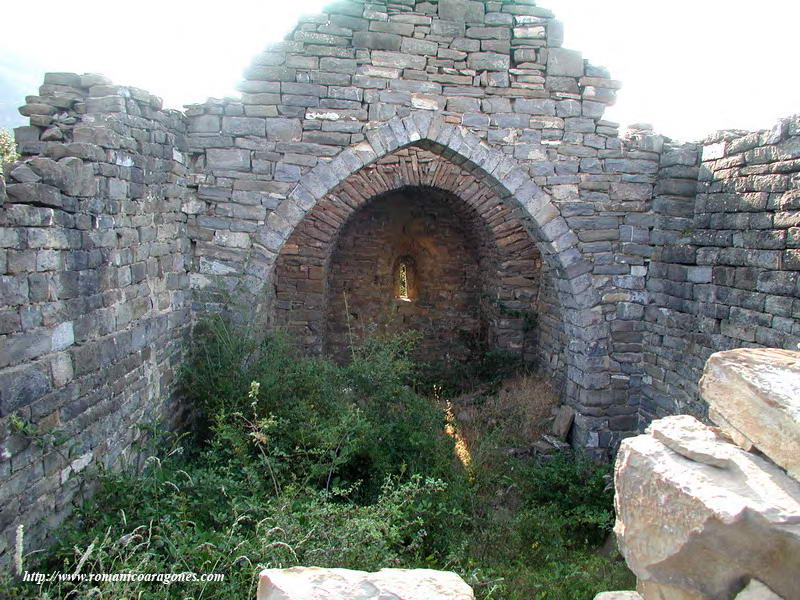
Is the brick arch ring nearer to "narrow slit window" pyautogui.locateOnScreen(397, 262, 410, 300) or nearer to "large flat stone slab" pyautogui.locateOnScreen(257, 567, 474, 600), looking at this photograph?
"large flat stone slab" pyautogui.locateOnScreen(257, 567, 474, 600)

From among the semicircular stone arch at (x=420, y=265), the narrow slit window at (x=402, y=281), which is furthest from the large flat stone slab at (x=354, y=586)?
the narrow slit window at (x=402, y=281)

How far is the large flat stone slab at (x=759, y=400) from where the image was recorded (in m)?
1.89

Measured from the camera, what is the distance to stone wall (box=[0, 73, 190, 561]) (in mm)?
3104

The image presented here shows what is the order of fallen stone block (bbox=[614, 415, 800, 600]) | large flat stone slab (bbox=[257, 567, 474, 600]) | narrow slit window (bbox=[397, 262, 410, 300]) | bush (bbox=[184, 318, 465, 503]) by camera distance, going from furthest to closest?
1. narrow slit window (bbox=[397, 262, 410, 300])
2. bush (bbox=[184, 318, 465, 503])
3. large flat stone slab (bbox=[257, 567, 474, 600])
4. fallen stone block (bbox=[614, 415, 800, 600])

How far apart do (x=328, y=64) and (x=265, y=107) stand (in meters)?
0.77

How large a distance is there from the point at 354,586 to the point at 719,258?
4.87 m

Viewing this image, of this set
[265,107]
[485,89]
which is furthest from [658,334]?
[265,107]

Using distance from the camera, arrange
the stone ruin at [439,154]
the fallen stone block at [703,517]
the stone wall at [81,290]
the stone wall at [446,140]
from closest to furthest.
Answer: the fallen stone block at [703,517] → the stone wall at [81,290] → the stone ruin at [439,154] → the stone wall at [446,140]

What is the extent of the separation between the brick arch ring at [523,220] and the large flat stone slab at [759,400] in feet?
13.3

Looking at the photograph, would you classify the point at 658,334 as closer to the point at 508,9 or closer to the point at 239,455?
the point at 508,9

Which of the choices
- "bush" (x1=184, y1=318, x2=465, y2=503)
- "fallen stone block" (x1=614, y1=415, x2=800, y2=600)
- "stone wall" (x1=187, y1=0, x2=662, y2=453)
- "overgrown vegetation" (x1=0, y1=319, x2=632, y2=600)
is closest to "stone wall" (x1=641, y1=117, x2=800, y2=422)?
"stone wall" (x1=187, y1=0, x2=662, y2=453)

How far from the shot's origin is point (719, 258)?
216 inches

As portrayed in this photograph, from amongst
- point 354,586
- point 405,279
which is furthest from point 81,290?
point 405,279

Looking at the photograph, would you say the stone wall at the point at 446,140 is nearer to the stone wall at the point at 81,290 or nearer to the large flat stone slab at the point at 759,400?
the stone wall at the point at 81,290
